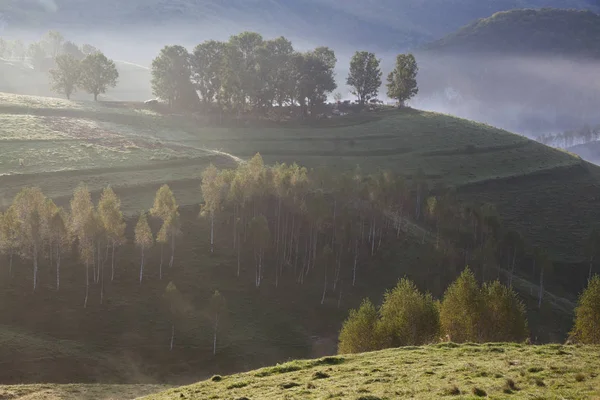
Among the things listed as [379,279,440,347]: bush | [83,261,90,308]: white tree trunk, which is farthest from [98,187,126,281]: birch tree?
[379,279,440,347]: bush

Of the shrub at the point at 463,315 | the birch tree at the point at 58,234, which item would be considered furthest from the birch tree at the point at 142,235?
the shrub at the point at 463,315

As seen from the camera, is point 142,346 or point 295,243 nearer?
point 142,346

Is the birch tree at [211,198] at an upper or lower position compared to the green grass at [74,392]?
upper

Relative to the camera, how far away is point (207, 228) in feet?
362

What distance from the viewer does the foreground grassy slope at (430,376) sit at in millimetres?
33125

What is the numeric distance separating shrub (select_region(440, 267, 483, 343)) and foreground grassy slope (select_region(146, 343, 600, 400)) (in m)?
16.9

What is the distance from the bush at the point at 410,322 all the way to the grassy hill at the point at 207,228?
22680 millimetres

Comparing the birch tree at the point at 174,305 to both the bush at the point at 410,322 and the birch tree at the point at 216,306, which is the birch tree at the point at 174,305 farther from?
the bush at the point at 410,322

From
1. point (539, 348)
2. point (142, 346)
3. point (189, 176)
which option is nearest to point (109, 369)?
point (142, 346)

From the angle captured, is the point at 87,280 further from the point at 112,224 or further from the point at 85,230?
the point at 112,224

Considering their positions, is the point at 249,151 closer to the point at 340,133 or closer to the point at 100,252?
the point at 340,133

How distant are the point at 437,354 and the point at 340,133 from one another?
15420 cm

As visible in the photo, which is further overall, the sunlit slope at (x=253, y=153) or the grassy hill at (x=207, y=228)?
the sunlit slope at (x=253, y=153)

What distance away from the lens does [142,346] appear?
78.8 m
